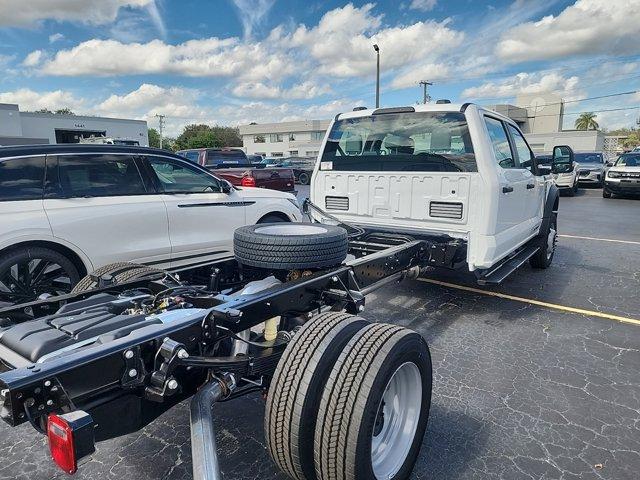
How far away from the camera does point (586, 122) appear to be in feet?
297

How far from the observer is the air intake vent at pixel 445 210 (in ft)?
15.0

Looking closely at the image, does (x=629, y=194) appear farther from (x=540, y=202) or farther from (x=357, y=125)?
(x=357, y=125)

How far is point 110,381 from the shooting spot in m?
1.87

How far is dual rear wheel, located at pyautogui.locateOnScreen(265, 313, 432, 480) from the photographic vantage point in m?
2.02

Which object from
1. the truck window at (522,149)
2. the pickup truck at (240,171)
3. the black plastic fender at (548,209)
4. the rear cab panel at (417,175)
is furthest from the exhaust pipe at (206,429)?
the pickup truck at (240,171)

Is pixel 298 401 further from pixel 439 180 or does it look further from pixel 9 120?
pixel 9 120

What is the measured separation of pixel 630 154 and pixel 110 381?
2093 centimetres

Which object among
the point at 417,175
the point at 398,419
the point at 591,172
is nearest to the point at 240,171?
the point at 417,175

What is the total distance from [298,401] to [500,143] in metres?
4.02

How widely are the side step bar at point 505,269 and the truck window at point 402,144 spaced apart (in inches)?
41.0

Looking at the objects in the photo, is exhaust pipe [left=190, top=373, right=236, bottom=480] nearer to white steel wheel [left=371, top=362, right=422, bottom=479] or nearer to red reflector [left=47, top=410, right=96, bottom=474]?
red reflector [left=47, top=410, right=96, bottom=474]

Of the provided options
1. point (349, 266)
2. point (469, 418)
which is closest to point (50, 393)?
point (349, 266)

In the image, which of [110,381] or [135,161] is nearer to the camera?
[110,381]

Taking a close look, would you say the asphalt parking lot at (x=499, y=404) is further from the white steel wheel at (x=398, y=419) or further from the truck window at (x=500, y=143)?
the truck window at (x=500, y=143)
